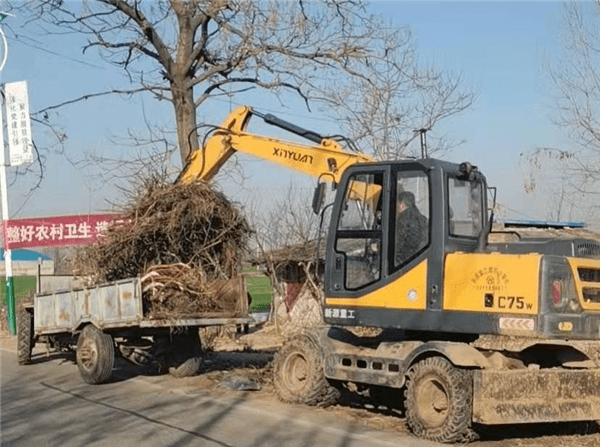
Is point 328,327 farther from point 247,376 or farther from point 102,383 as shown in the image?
point 102,383

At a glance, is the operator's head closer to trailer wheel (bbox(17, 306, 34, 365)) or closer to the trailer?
the trailer

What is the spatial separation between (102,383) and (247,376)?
2.28 meters

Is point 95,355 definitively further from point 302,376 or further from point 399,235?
point 399,235

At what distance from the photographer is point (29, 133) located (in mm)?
23359

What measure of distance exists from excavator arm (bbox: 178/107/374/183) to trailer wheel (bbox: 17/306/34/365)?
4472 millimetres

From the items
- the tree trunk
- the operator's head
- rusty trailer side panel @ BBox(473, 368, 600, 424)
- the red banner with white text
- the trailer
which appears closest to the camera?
rusty trailer side panel @ BBox(473, 368, 600, 424)

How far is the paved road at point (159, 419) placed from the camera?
989 centimetres

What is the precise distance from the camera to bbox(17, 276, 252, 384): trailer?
13695 millimetres

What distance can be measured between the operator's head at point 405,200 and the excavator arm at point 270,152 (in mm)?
1477

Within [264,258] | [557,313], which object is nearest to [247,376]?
[557,313]

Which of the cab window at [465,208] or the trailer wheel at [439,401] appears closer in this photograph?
the trailer wheel at [439,401]

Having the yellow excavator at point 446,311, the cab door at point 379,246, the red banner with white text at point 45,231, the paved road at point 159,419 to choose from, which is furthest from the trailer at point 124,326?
the red banner with white text at point 45,231

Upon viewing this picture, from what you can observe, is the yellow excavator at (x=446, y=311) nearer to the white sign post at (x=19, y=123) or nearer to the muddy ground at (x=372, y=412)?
the muddy ground at (x=372, y=412)

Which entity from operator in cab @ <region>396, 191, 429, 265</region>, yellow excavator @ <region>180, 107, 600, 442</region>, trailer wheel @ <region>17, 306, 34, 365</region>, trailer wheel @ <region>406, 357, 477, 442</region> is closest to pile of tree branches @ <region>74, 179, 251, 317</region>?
trailer wheel @ <region>17, 306, 34, 365</region>
